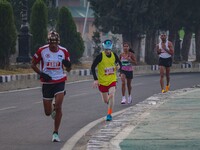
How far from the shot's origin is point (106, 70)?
17.8 metres

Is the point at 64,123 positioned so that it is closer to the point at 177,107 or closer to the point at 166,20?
the point at 177,107

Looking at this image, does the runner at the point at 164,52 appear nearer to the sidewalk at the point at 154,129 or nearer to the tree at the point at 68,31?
the sidewalk at the point at 154,129

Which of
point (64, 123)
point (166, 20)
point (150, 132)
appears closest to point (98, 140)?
point (150, 132)

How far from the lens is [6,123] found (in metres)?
Answer: 16.8

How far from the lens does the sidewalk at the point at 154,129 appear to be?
11539 millimetres

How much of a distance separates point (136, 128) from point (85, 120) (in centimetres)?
360

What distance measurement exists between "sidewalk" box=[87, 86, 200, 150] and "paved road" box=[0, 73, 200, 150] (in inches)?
33.4

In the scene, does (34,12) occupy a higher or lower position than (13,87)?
higher

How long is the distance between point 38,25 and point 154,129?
27202 millimetres

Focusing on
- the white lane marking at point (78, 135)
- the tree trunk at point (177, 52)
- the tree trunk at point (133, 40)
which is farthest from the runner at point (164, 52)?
the tree trunk at point (177, 52)

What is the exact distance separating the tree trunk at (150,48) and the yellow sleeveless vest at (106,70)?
35.2 m

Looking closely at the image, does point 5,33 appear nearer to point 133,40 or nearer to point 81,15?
point 133,40

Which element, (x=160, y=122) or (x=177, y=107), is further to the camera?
(x=177, y=107)

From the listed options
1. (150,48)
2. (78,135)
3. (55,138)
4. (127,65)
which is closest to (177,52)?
(150,48)
